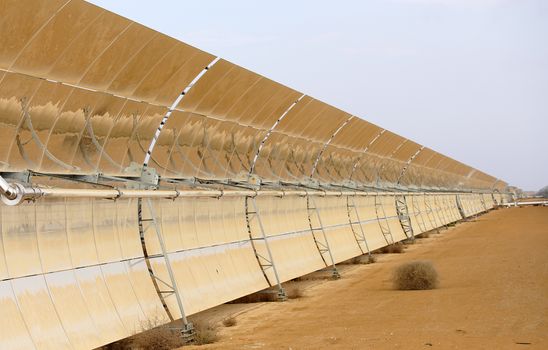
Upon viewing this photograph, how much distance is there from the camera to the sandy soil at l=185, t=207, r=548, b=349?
1256cm

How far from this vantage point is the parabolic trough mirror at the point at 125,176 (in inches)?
441

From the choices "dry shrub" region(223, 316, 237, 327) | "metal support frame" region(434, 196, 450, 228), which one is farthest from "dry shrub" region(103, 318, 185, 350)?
"metal support frame" region(434, 196, 450, 228)

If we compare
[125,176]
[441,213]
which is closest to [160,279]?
[125,176]

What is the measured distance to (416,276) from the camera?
20078 mm

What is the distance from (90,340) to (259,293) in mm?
8241

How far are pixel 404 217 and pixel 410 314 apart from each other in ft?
88.6

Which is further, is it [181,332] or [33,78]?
[181,332]

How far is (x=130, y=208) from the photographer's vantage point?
14828 millimetres

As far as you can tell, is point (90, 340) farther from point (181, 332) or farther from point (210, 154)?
point (210, 154)

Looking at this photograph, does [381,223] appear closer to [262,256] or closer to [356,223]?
[356,223]

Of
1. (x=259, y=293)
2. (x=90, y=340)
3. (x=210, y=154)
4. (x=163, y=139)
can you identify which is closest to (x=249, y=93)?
(x=210, y=154)

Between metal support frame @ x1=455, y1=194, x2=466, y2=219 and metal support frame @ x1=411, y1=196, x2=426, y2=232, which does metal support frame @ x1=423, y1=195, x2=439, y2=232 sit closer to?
metal support frame @ x1=411, y1=196, x2=426, y2=232

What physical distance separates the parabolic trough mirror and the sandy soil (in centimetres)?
119

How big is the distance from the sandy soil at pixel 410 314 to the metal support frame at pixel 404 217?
Answer: 15093 mm
